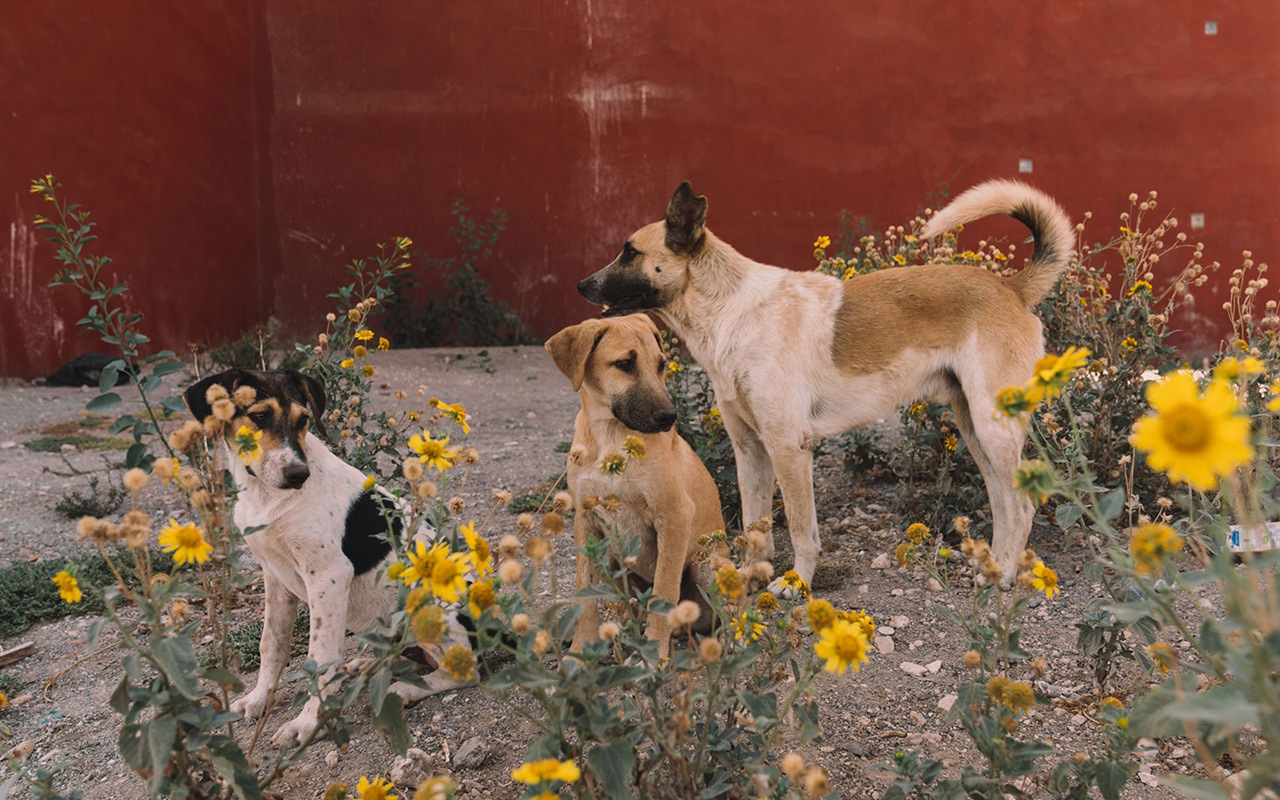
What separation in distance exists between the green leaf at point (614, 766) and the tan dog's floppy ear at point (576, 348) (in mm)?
1535

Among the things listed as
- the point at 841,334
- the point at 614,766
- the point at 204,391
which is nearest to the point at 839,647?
the point at 614,766

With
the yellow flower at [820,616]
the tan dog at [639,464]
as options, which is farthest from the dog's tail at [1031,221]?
the yellow flower at [820,616]

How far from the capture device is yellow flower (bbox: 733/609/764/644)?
1573mm

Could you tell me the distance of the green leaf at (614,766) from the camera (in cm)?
133

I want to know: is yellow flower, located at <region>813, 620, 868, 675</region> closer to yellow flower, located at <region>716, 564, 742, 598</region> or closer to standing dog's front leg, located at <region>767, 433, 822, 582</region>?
yellow flower, located at <region>716, 564, 742, 598</region>

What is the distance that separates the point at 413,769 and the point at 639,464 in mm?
1033

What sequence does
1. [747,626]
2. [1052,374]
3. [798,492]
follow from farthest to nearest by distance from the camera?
[798,492] < [747,626] < [1052,374]

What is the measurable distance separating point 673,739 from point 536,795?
294 mm

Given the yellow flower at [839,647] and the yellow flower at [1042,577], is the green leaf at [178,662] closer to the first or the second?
the yellow flower at [839,647]

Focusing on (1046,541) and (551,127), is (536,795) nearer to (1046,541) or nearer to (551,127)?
(1046,541)

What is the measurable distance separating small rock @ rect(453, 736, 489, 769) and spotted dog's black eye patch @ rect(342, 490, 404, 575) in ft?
1.95

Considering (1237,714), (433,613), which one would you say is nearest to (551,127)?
A: (433,613)

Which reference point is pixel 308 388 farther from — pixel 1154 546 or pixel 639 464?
pixel 1154 546

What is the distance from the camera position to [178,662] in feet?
4.32
